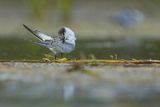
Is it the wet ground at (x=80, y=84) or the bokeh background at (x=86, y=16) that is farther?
the bokeh background at (x=86, y=16)

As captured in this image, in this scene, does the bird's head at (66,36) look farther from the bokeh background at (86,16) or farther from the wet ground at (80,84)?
the bokeh background at (86,16)

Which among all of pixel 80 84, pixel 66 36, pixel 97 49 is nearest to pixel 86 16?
pixel 97 49

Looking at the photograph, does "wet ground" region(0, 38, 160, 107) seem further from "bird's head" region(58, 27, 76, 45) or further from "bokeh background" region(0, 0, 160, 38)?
"bokeh background" region(0, 0, 160, 38)

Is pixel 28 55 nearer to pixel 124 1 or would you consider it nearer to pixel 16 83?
pixel 16 83

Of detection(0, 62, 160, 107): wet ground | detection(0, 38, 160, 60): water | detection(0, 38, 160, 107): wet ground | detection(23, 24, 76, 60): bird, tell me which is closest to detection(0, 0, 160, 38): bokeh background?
detection(0, 38, 160, 60): water

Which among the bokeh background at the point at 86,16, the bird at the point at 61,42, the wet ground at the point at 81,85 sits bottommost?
the wet ground at the point at 81,85

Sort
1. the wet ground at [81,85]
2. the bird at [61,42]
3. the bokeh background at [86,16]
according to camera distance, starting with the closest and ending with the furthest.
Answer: the wet ground at [81,85], the bird at [61,42], the bokeh background at [86,16]

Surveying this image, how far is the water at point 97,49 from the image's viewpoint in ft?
37.7

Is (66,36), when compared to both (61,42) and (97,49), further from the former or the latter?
(97,49)

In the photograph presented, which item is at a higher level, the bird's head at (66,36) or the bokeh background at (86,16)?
the bokeh background at (86,16)

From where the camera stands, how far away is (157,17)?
64.2 feet

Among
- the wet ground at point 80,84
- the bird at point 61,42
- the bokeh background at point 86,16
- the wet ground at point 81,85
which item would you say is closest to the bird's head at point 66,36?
the bird at point 61,42

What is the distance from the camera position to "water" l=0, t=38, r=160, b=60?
11500 mm

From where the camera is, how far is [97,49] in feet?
44.0
